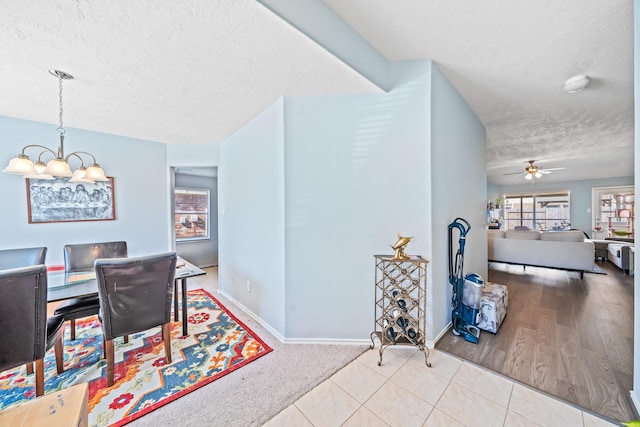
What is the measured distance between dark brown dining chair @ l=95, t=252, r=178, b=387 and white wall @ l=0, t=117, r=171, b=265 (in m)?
2.20

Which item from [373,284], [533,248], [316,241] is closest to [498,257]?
[533,248]

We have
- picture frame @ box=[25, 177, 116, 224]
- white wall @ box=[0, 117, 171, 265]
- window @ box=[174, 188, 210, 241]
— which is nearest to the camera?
white wall @ box=[0, 117, 171, 265]

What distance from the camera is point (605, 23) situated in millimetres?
1601

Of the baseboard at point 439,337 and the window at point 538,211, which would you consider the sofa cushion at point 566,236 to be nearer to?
the baseboard at point 439,337

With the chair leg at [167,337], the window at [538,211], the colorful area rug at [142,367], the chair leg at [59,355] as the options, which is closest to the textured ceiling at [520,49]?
the chair leg at [167,337]

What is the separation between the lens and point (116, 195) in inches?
136

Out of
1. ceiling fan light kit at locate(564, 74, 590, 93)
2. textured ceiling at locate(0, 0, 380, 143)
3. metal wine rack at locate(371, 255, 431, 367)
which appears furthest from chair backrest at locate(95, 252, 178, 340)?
ceiling fan light kit at locate(564, 74, 590, 93)

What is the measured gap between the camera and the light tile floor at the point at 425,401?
141cm

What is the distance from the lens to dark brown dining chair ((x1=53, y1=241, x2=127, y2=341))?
2.07m

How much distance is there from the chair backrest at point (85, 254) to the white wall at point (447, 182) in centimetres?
336

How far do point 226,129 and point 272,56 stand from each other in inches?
68.1

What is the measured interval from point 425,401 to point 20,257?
3589 mm

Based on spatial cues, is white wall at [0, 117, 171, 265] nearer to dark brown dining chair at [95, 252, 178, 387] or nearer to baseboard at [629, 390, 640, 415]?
dark brown dining chair at [95, 252, 178, 387]

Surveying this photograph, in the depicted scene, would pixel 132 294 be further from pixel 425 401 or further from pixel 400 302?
pixel 425 401
